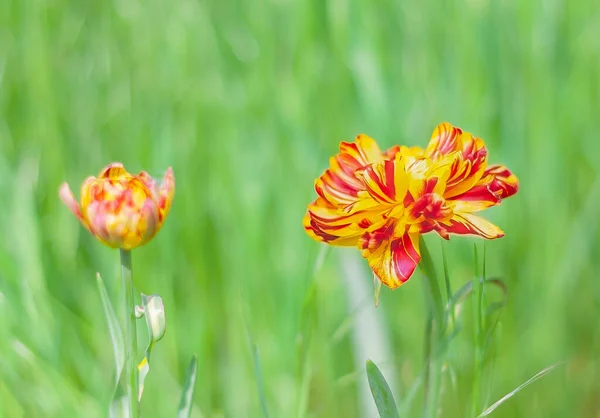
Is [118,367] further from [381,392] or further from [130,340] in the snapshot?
[381,392]

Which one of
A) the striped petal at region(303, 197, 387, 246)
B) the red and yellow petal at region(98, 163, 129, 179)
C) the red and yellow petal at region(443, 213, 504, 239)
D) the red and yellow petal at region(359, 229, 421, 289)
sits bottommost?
the red and yellow petal at region(359, 229, 421, 289)

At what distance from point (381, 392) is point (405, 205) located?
0.12 metres

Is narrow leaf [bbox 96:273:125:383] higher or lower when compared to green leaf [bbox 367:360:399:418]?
higher

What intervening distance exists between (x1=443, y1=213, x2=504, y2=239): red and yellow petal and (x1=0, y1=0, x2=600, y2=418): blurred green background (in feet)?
0.85

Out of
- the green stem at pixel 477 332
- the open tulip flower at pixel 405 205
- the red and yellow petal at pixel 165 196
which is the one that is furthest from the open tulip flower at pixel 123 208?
the green stem at pixel 477 332

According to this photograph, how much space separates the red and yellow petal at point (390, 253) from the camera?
46 cm

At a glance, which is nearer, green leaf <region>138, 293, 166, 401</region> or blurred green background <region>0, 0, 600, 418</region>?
green leaf <region>138, 293, 166, 401</region>

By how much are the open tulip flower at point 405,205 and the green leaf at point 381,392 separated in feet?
0.17

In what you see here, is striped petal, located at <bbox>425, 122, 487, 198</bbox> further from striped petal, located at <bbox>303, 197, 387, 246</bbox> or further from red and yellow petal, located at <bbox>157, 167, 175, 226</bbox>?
red and yellow petal, located at <bbox>157, 167, 175, 226</bbox>

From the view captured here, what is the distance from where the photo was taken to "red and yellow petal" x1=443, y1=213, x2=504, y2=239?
47 centimetres

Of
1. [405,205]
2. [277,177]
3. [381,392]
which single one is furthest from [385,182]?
[277,177]

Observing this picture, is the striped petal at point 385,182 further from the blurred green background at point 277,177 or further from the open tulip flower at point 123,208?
the blurred green background at point 277,177

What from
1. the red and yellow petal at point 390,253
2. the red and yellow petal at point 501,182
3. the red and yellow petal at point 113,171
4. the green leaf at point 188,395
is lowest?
the green leaf at point 188,395

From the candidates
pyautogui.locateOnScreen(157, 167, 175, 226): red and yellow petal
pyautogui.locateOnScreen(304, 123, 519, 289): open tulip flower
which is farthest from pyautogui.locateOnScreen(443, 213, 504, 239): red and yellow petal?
pyautogui.locateOnScreen(157, 167, 175, 226): red and yellow petal
